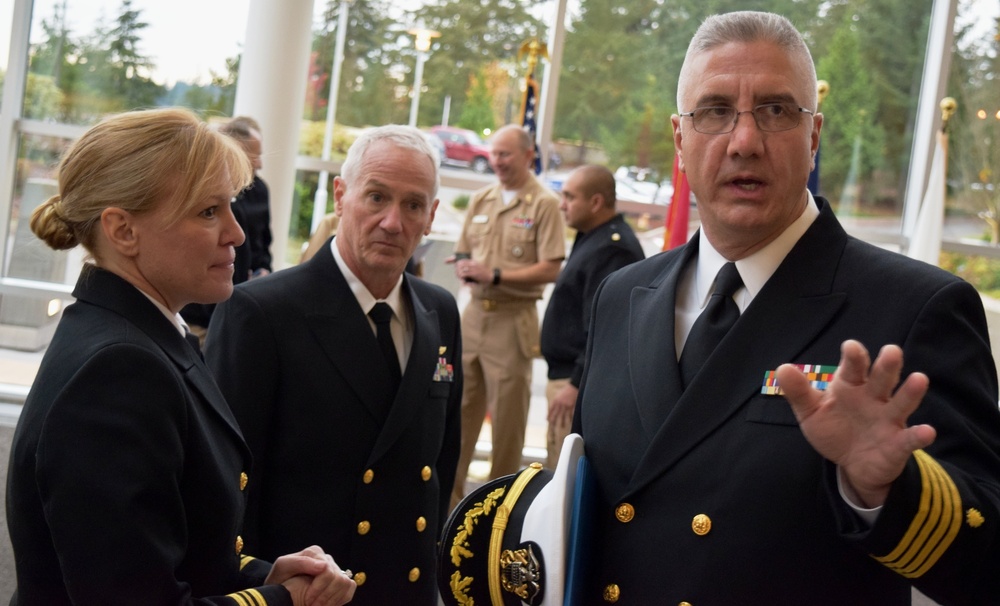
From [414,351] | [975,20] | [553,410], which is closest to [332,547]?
[414,351]

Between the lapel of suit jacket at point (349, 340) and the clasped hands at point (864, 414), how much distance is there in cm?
117

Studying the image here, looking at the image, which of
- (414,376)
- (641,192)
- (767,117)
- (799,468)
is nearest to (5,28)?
(641,192)

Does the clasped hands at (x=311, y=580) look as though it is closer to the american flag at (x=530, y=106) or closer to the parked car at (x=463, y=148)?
the american flag at (x=530, y=106)

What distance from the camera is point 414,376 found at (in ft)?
7.11

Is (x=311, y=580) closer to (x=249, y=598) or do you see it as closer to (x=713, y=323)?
(x=249, y=598)

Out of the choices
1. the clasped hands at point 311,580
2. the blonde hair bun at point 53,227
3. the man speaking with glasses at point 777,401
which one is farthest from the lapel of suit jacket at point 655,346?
the blonde hair bun at point 53,227

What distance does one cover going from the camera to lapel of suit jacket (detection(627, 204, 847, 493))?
4.56 ft

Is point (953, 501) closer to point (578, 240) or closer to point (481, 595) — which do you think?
point (481, 595)

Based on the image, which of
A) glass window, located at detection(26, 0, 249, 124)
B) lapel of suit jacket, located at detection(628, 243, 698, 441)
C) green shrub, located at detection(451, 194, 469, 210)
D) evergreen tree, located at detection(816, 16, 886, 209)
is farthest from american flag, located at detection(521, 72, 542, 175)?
lapel of suit jacket, located at detection(628, 243, 698, 441)

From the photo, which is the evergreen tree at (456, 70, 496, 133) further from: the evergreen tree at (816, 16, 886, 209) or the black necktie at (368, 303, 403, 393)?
the black necktie at (368, 303, 403, 393)

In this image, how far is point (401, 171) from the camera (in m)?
2.27

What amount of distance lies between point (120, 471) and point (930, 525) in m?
0.99

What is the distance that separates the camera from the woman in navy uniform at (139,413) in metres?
1.26

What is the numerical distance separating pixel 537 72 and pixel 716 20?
17.3 feet
